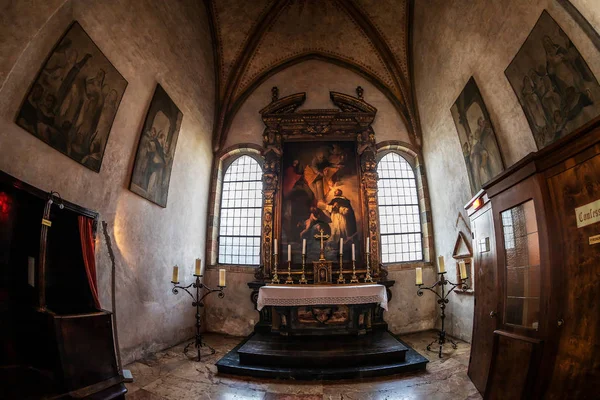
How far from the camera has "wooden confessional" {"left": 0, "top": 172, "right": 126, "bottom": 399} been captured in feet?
10.2

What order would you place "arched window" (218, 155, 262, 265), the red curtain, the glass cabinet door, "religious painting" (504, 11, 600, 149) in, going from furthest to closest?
"arched window" (218, 155, 262, 265) → the red curtain → "religious painting" (504, 11, 600, 149) → the glass cabinet door

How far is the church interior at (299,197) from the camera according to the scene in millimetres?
3068

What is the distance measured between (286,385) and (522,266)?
3387 mm

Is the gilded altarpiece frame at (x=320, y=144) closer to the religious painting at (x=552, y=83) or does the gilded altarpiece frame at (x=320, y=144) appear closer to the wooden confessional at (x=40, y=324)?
the religious painting at (x=552, y=83)

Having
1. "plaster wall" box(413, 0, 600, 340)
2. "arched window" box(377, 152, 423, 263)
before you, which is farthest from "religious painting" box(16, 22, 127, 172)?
"arched window" box(377, 152, 423, 263)

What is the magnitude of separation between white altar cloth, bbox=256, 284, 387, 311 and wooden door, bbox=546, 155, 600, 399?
3.54 metres

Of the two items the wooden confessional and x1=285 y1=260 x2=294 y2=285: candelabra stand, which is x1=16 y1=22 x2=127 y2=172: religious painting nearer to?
the wooden confessional

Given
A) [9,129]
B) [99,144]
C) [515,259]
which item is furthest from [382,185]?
[9,129]

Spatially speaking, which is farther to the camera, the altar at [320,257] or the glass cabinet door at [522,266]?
the altar at [320,257]

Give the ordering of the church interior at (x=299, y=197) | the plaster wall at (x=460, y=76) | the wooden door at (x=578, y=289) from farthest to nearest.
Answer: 1. the plaster wall at (x=460, y=76)
2. the church interior at (x=299, y=197)
3. the wooden door at (x=578, y=289)

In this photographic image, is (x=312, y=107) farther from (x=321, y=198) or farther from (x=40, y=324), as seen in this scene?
(x=40, y=324)

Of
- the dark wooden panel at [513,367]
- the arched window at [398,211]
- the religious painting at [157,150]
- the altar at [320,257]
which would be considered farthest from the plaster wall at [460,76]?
the religious painting at [157,150]

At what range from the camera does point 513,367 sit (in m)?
2.83

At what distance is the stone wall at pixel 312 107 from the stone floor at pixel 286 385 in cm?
249
